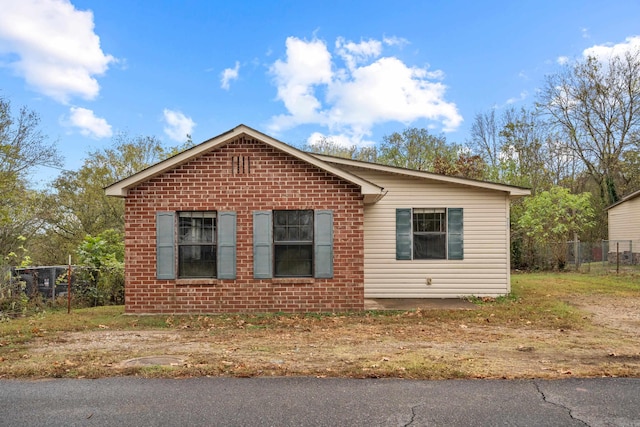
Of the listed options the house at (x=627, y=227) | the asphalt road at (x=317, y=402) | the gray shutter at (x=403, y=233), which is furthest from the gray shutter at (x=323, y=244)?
the house at (x=627, y=227)

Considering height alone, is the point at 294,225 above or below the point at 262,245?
above

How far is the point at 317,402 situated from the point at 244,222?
6.09 metres

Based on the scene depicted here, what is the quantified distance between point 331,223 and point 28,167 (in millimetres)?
14017

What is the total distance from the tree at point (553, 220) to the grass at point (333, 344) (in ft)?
41.0

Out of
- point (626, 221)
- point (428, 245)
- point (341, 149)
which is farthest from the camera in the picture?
point (341, 149)

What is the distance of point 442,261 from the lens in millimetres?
12094

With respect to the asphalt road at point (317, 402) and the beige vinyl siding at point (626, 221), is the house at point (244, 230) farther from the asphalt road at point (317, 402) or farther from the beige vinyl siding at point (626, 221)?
the beige vinyl siding at point (626, 221)

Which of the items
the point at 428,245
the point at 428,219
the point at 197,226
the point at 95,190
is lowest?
the point at 428,245

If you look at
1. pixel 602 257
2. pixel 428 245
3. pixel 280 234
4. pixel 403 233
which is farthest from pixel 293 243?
pixel 602 257

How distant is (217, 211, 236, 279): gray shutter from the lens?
9.92 meters

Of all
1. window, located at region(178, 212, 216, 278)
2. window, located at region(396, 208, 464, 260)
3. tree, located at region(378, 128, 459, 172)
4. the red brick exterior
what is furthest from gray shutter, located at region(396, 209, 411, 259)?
tree, located at region(378, 128, 459, 172)

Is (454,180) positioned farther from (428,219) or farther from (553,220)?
(553,220)

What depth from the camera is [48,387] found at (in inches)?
193

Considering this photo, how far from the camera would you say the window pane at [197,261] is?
1005 centimetres
